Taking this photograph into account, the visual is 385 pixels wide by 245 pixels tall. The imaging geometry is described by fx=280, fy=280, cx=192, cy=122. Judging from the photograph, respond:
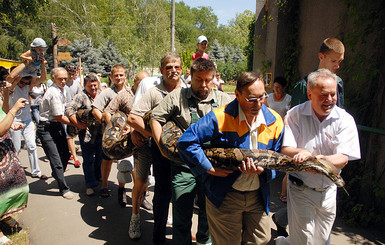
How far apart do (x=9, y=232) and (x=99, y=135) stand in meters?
2.07

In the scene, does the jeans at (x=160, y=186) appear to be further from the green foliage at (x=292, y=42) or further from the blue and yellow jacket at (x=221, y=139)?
the green foliage at (x=292, y=42)

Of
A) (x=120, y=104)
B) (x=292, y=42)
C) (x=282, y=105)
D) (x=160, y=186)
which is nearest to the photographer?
(x=160, y=186)

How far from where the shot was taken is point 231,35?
75.8 meters

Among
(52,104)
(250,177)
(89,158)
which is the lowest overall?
(89,158)

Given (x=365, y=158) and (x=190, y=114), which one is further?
(x=365, y=158)

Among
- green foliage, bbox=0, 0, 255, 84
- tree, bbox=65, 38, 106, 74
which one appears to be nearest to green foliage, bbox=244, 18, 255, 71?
green foliage, bbox=0, 0, 255, 84

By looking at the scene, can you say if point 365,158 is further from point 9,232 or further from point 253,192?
point 9,232

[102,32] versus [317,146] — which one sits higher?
[102,32]

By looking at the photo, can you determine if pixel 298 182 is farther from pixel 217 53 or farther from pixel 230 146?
pixel 217 53

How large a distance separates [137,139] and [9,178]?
1749 millimetres

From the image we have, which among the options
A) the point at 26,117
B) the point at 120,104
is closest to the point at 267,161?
the point at 120,104

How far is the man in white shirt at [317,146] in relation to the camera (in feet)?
8.20

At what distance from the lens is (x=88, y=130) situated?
5.21 m

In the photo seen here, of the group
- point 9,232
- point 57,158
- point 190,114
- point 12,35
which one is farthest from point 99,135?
point 12,35
